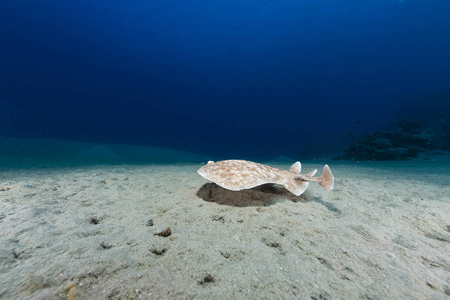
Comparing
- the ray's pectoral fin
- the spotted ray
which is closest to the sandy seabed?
the ray's pectoral fin

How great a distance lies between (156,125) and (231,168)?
60.8 m

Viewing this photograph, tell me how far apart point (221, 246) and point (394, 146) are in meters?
19.6

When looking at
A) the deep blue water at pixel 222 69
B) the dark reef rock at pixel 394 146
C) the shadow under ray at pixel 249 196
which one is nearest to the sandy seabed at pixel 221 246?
the shadow under ray at pixel 249 196

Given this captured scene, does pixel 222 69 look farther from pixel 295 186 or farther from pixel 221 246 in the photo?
pixel 221 246

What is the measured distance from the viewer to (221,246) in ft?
6.06

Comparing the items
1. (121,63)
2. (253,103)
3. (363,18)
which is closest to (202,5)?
(121,63)

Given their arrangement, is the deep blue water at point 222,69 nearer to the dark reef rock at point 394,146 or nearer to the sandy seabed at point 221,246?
the dark reef rock at point 394,146

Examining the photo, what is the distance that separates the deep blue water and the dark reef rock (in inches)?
833

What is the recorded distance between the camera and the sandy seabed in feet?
4.22

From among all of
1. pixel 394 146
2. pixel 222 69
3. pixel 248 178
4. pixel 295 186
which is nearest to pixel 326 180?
pixel 295 186

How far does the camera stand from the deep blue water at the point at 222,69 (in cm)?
3872

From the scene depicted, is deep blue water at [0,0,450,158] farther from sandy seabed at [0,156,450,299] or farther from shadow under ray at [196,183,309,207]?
sandy seabed at [0,156,450,299]

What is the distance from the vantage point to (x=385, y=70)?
59969 mm

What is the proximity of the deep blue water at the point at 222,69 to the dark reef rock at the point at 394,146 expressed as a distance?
2115 cm
